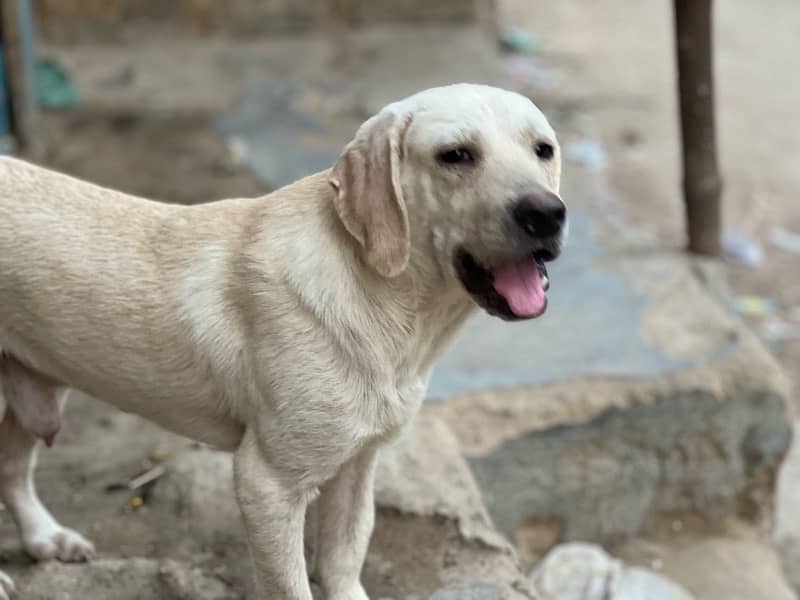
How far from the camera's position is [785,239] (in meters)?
6.48

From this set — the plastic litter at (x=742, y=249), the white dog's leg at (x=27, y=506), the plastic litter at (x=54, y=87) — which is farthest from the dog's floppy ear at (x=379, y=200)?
the plastic litter at (x=54, y=87)

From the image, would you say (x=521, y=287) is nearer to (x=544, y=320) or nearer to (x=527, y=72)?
(x=544, y=320)

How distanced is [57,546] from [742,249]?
449 centimetres

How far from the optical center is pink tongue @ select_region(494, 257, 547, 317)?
2.23 meters

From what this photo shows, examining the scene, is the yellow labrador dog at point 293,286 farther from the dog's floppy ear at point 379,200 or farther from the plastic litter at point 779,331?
the plastic litter at point 779,331

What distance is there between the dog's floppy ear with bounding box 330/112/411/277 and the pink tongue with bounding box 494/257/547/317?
0.21 meters

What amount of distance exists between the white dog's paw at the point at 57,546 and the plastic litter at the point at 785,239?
15.4ft

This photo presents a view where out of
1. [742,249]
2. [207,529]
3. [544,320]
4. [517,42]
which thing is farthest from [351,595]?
[517,42]

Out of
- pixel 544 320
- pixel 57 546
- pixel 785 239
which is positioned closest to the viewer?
pixel 57 546

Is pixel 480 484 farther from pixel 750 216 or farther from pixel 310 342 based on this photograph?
pixel 750 216

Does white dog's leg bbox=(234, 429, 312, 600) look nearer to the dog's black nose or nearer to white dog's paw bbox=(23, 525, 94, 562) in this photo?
white dog's paw bbox=(23, 525, 94, 562)

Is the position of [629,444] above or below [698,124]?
below

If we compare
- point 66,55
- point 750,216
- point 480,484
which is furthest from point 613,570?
point 66,55

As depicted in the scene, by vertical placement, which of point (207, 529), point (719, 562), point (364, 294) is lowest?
point (719, 562)
